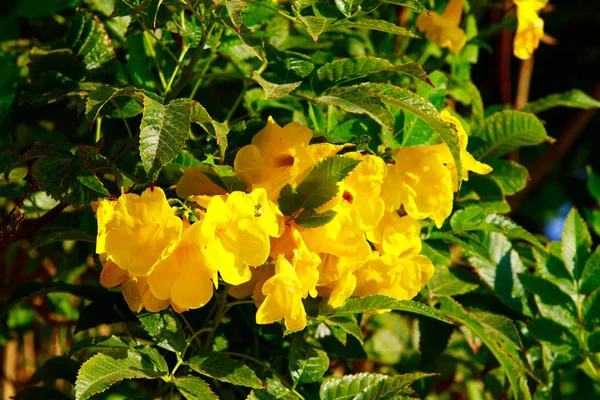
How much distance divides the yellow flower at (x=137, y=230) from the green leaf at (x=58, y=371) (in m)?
0.40

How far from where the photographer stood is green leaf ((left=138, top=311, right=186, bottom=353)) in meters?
0.81

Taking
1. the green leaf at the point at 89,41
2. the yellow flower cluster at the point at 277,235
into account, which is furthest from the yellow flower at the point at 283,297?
the green leaf at the point at 89,41

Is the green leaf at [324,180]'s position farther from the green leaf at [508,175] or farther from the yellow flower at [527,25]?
the yellow flower at [527,25]

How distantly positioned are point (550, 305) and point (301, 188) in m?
0.55

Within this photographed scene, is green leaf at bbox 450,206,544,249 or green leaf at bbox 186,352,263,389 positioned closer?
green leaf at bbox 186,352,263,389

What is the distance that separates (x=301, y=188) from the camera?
75cm

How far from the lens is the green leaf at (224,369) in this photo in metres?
0.75

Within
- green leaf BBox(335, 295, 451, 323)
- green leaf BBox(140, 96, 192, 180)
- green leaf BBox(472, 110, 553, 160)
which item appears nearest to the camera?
green leaf BBox(140, 96, 192, 180)

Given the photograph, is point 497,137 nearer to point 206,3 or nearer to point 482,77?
point 206,3

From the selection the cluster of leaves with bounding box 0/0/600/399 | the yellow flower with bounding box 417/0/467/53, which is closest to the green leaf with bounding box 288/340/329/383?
the cluster of leaves with bounding box 0/0/600/399

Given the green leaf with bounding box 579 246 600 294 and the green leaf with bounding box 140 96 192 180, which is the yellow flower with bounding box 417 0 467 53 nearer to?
the green leaf with bounding box 579 246 600 294

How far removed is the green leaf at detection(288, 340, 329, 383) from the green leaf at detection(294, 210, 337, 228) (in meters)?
0.21

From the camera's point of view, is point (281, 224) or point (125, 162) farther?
point (125, 162)

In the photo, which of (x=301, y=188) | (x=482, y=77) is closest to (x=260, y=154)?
(x=301, y=188)
